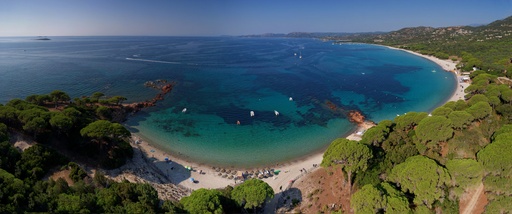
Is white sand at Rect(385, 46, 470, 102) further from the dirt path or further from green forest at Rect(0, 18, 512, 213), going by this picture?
the dirt path

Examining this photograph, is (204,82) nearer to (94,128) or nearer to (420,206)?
(94,128)

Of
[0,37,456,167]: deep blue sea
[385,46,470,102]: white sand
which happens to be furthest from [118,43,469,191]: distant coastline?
[385,46,470,102]: white sand

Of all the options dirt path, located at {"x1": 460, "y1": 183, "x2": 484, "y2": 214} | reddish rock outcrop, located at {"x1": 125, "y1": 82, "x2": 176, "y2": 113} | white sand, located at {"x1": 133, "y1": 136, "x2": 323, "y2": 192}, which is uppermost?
reddish rock outcrop, located at {"x1": 125, "y1": 82, "x2": 176, "y2": 113}

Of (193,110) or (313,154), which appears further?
(193,110)

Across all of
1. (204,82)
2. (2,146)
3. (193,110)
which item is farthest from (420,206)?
(204,82)

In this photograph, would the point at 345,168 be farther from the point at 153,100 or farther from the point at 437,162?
the point at 153,100

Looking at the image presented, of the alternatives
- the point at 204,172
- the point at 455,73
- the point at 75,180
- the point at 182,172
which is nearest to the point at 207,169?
the point at 204,172

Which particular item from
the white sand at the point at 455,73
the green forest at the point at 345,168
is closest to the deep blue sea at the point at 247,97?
the white sand at the point at 455,73

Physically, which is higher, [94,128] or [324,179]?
[94,128]

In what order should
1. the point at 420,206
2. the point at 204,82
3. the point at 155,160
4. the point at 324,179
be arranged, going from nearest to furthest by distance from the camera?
the point at 420,206, the point at 324,179, the point at 155,160, the point at 204,82

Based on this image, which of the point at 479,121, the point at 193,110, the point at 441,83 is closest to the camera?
the point at 479,121
